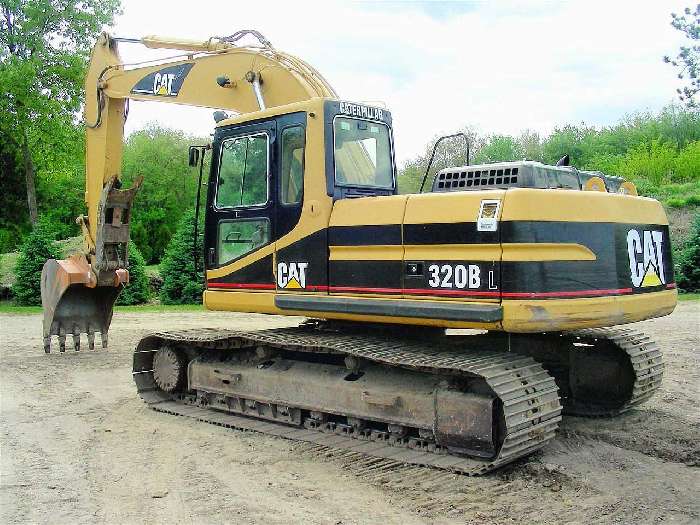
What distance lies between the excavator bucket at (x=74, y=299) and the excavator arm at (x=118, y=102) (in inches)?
0.6

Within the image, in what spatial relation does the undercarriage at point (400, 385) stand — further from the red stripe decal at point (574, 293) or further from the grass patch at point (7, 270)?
the grass patch at point (7, 270)

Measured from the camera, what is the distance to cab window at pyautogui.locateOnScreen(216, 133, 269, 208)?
732 centimetres

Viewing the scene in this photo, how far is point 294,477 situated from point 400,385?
3.93ft

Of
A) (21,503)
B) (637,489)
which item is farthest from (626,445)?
(21,503)

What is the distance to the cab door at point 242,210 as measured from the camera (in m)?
7.23

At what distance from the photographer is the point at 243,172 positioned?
24.7 ft

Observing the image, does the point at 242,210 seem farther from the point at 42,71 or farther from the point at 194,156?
the point at 42,71

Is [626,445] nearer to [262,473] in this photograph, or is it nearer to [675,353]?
[262,473]

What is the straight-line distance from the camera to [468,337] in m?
7.46

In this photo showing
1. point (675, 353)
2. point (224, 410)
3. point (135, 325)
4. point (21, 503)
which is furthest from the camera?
point (135, 325)

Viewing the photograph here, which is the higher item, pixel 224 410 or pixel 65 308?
pixel 65 308

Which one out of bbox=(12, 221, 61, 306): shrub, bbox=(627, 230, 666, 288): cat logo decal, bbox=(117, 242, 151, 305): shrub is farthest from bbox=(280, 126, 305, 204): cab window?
bbox=(12, 221, 61, 306): shrub

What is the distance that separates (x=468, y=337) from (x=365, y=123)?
2.30 meters

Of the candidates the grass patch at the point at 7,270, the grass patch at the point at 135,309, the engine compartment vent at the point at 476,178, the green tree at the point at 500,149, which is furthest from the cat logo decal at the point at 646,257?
the green tree at the point at 500,149
